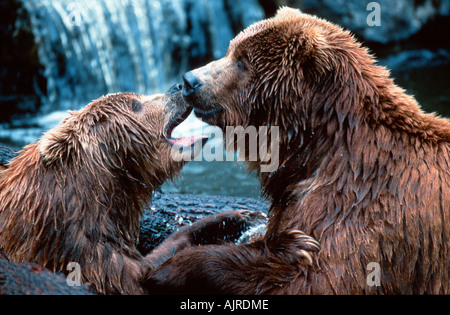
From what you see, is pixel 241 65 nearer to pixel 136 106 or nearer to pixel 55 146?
pixel 136 106

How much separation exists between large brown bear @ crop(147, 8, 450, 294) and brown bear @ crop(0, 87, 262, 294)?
449mm

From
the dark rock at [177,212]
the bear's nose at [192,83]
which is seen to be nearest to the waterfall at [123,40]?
the dark rock at [177,212]

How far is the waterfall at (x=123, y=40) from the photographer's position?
1203 cm

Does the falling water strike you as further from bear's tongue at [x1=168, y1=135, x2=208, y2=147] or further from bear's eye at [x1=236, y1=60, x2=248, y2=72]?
bear's eye at [x1=236, y1=60, x2=248, y2=72]

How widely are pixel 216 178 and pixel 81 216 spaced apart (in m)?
5.58

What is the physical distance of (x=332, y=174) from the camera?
3.74 m

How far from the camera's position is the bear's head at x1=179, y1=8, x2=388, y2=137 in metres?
Answer: 3.76

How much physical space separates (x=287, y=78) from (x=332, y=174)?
2.43ft

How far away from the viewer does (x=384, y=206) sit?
355 centimetres

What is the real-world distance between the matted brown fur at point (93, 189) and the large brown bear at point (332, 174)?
1.44 feet

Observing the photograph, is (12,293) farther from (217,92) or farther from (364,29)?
(364,29)

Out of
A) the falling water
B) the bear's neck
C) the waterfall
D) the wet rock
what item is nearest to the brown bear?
the bear's neck

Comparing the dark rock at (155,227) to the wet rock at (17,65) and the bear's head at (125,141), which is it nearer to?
the bear's head at (125,141)

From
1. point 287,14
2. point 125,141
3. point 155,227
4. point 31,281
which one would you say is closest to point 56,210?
point 31,281
